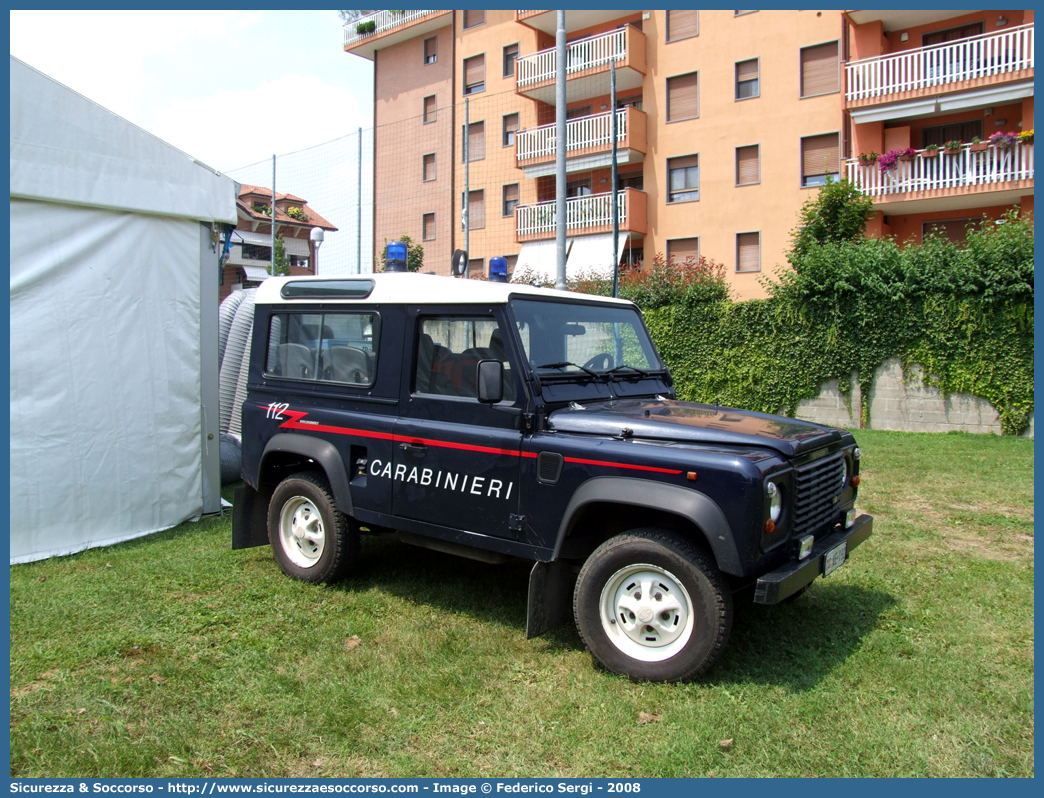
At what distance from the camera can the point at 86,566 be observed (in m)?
6.21

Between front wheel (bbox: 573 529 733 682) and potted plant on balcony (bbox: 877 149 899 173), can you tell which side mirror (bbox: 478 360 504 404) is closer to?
front wheel (bbox: 573 529 733 682)

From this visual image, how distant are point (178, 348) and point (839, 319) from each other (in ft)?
39.0

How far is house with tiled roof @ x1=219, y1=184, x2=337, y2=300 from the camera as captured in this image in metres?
19.8

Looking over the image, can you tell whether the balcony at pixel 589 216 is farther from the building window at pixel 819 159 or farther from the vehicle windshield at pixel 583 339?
the vehicle windshield at pixel 583 339

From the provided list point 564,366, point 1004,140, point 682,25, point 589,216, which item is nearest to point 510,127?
point 589,216

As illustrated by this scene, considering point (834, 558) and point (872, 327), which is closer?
point (834, 558)

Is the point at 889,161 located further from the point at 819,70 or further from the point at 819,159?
the point at 819,70

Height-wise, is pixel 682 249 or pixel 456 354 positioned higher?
pixel 682 249

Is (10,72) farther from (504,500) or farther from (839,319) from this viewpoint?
(839,319)

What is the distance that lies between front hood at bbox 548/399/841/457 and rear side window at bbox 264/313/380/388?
157 cm

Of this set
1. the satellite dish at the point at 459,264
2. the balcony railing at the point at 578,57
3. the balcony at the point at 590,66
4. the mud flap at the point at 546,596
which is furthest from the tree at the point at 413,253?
the mud flap at the point at 546,596

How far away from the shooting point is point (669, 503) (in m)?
3.88

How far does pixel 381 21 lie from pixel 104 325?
106ft

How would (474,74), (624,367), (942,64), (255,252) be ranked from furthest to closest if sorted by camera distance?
(474,74), (255,252), (942,64), (624,367)
